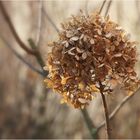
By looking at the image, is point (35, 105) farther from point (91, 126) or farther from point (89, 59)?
point (89, 59)

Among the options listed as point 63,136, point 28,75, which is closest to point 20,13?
point 28,75

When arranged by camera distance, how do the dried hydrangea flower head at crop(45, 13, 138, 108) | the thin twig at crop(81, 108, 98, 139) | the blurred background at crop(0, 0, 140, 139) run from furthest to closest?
the blurred background at crop(0, 0, 140, 139), the thin twig at crop(81, 108, 98, 139), the dried hydrangea flower head at crop(45, 13, 138, 108)

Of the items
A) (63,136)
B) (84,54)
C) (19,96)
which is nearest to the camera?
(84,54)

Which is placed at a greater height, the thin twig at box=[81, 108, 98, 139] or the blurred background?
the blurred background

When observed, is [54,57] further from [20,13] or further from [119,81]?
[20,13]

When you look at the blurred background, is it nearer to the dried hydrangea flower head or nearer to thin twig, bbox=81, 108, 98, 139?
thin twig, bbox=81, 108, 98, 139

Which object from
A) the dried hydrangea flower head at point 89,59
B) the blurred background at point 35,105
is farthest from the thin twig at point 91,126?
the blurred background at point 35,105

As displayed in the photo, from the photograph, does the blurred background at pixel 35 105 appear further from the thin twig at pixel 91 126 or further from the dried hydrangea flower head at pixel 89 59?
the dried hydrangea flower head at pixel 89 59

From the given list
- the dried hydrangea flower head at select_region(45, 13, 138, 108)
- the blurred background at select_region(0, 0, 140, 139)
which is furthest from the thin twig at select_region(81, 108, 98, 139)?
the blurred background at select_region(0, 0, 140, 139)
